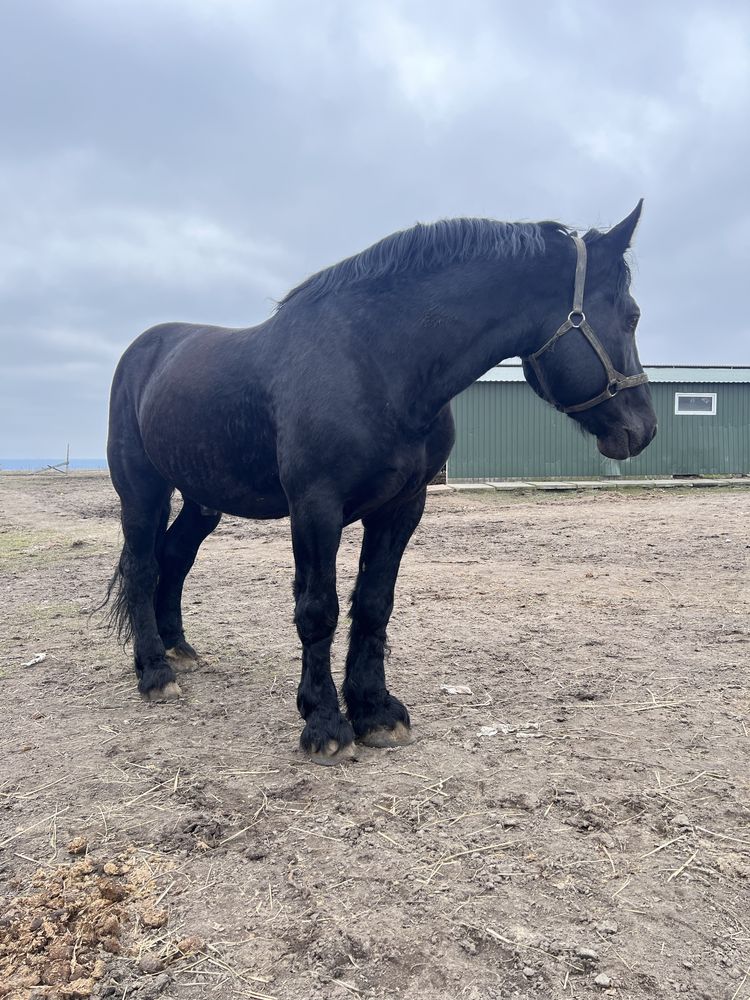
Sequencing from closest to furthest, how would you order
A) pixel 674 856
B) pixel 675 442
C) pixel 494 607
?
pixel 674 856 < pixel 494 607 < pixel 675 442

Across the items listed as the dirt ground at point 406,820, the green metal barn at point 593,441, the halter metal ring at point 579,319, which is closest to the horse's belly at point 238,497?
the dirt ground at point 406,820

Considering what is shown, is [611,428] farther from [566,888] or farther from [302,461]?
[566,888]

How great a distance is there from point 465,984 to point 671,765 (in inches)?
58.5

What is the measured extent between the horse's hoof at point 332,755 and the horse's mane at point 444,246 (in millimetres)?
2069

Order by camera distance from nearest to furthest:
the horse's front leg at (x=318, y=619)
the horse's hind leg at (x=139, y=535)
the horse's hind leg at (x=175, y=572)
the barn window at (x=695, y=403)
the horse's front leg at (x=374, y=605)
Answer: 1. the horse's front leg at (x=318, y=619)
2. the horse's front leg at (x=374, y=605)
3. the horse's hind leg at (x=139, y=535)
4. the horse's hind leg at (x=175, y=572)
5. the barn window at (x=695, y=403)

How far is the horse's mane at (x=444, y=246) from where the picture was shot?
2.95 meters

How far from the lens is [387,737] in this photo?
10.0ft

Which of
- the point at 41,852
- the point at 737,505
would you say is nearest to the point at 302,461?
the point at 41,852

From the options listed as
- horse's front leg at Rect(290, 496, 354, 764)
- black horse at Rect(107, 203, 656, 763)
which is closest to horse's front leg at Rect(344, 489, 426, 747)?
black horse at Rect(107, 203, 656, 763)

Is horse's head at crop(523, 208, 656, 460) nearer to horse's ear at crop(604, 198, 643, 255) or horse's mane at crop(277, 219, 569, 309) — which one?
horse's ear at crop(604, 198, 643, 255)

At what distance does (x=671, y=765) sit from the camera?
2.70 metres

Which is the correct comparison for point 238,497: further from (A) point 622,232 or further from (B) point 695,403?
(B) point 695,403

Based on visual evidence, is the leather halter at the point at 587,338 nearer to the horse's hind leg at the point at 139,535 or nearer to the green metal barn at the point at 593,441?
the horse's hind leg at the point at 139,535

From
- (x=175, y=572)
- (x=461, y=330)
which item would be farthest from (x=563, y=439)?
(x=461, y=330)
